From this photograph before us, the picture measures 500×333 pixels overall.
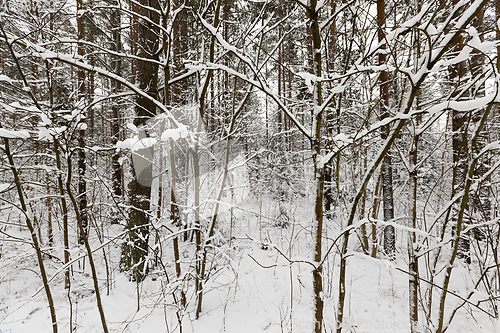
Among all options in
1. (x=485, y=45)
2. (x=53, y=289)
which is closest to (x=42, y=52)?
(x=485, y=45)

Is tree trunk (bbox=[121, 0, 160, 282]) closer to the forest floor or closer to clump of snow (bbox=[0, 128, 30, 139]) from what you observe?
the forest floor

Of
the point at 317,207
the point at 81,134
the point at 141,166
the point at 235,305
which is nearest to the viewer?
the point at 317,207

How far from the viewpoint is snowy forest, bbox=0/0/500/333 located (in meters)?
1.29

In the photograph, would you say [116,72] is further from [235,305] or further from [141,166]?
[235,305]

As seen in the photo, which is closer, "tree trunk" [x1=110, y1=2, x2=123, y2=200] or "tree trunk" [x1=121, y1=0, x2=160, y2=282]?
"tree trunk" [x1=110, y1=2, x2=123, y2=200]

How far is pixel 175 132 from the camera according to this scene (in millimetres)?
1551

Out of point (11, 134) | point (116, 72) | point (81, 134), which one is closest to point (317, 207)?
point (11, 134)

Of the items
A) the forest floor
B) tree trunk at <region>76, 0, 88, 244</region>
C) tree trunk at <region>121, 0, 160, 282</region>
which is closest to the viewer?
tree trunk at <region>76, 0, 88, 244</region>

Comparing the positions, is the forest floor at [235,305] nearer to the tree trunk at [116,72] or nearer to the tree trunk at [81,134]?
the tree trunk at [81,134]

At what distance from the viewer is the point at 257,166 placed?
3.71 meters

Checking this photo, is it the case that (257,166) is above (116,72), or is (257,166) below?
below

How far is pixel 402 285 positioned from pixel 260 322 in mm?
2943

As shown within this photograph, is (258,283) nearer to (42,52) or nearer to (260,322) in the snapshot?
(260,322)

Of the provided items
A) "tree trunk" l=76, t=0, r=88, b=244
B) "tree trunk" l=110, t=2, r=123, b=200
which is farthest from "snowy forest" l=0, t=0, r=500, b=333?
"tree trunk" l=110, t=2, r=123, b=200
